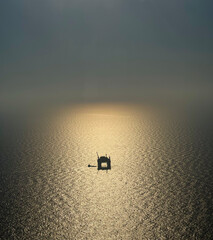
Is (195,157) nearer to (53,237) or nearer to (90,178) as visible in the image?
(90,178)

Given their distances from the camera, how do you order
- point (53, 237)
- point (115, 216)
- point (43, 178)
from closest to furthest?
point (53, 237), point (115, 216), point (43, 178)

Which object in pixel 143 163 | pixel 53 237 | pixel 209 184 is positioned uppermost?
pixel 143 163

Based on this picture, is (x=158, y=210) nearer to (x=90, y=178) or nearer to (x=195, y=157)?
(x=90, y=178)

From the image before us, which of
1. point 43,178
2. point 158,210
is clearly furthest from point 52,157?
point 158,210

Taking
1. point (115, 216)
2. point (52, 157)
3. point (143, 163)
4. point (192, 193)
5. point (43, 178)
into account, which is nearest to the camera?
point (115, 216)

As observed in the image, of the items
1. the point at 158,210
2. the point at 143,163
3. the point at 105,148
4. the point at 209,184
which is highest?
the point at 105,148

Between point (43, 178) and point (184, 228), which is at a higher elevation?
point (43, 178)

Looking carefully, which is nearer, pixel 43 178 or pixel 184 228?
pixel 184 228

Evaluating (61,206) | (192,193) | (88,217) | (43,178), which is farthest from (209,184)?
(43,178)

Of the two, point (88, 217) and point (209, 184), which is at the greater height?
point (209, 184)
